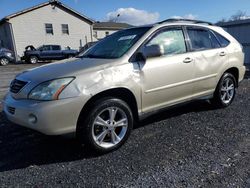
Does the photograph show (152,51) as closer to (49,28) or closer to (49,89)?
(49,89)

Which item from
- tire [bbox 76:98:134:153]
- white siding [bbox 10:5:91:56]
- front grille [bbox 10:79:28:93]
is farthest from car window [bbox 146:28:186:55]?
white siding [bbox 10:5:91:56]

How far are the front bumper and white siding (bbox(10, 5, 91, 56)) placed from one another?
→ 25.9 meters

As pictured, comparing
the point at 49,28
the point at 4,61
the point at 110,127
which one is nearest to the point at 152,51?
the point at 110,127

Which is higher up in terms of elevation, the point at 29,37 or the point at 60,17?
the point at 60,17

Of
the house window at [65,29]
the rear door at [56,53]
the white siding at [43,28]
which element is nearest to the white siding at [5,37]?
the white siding at [43,28]

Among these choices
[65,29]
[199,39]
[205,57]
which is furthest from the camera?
[65,29]

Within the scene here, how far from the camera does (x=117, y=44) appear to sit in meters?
4.38

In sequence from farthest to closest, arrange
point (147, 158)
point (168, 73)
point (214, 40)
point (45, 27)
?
point (45, 27) → point (214, 40) → point (168, 73) → point (147, 158)

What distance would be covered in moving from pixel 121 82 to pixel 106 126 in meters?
0.63

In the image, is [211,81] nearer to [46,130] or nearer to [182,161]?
[182,161]

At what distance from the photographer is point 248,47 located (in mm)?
13328

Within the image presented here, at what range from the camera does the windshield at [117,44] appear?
4.05 metres

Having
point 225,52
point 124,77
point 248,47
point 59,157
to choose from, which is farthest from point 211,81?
point 248,47

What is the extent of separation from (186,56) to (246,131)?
1.55 meters
